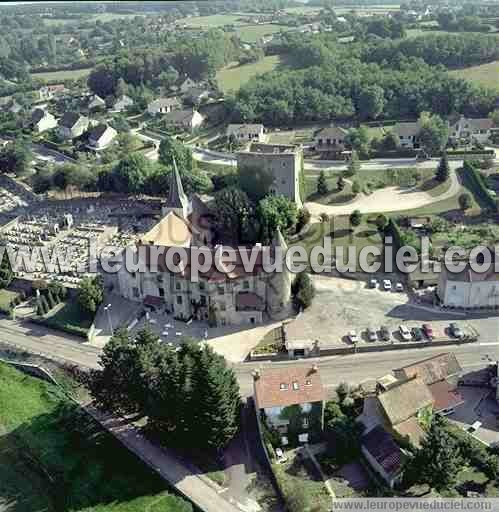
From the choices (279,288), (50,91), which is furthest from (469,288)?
(50,91)

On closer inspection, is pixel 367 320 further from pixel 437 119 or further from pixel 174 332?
pixel 437 119

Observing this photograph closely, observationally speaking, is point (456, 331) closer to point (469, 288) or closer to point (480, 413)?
point (469, 288)

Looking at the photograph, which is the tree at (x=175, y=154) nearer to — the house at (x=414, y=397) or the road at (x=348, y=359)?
the road at (x=348, y=359)

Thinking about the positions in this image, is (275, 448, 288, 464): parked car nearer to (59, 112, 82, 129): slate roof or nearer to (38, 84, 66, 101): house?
(59, 112, 82, 129): slate roof

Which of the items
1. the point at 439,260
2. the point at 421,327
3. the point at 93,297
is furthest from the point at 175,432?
the point at 439,260

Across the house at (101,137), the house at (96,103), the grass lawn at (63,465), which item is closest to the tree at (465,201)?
the grass lawn at (63,465)

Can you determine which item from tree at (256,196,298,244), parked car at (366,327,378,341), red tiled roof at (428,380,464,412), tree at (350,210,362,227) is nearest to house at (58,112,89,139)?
tree at (256,196,298,244)
